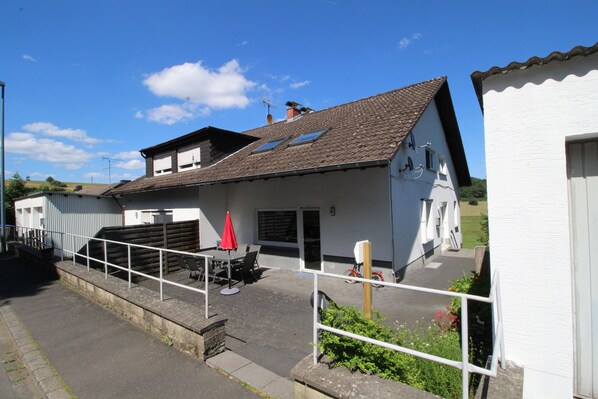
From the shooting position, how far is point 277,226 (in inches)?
409

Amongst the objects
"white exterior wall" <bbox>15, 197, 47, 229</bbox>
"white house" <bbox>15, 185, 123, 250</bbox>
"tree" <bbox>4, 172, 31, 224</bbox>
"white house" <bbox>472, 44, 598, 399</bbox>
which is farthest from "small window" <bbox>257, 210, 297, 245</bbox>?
"tree" <bbox>4, 172, 31, 224</bbox>

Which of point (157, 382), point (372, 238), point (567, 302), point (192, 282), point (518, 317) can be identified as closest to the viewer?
point (567, 302)

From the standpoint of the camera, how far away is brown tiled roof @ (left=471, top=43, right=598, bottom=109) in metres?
2.46

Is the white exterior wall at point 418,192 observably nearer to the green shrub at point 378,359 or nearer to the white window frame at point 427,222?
the white window frame at point 427,222

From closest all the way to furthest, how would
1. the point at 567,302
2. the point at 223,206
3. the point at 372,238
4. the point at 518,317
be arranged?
the point at 567,302
the point at 518,317
the point at 372,238
the point at 223,206

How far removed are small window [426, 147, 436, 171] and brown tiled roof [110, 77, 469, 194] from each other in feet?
7.50

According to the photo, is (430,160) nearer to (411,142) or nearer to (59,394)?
(411,142)

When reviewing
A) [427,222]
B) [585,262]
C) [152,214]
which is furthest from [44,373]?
[152,214]

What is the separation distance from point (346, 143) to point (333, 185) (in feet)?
4.20

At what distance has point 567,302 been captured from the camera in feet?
8.30

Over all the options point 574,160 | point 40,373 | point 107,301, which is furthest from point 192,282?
point 574,160

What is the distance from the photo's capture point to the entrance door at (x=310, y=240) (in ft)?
31.1

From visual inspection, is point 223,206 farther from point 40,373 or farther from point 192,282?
point 40,373

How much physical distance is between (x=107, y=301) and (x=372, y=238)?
20.3 feet
